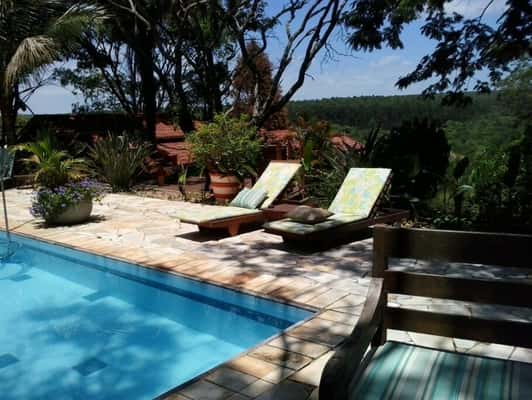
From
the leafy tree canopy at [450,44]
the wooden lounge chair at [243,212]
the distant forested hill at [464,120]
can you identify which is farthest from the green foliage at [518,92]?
the wooden lounge chair at [243,212]

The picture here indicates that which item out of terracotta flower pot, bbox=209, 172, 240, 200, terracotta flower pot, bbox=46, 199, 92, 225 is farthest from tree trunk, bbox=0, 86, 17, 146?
terracotta flower pot, bbox=209, 172, 240, 200

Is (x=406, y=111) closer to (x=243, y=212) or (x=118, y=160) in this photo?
(x=243, y=212)

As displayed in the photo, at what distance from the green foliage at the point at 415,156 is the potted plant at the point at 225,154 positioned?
232 centimetres

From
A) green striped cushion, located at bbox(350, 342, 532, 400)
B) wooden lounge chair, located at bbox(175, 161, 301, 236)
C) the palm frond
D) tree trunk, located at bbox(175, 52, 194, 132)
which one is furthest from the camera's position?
tree trunk, located at bbox(175, 52, 194, 132)

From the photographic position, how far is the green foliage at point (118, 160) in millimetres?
11562

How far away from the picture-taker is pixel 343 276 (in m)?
5.01

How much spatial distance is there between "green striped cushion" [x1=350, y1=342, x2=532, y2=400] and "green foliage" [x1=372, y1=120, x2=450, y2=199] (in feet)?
18.4

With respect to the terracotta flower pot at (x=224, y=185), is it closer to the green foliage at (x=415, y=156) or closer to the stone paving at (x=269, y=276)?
the stone paving at (x=269, y=276)

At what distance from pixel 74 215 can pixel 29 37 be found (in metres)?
6.64

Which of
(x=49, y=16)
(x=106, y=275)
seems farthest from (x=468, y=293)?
(x=49, y=16)

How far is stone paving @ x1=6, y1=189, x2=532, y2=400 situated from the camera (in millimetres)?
2982

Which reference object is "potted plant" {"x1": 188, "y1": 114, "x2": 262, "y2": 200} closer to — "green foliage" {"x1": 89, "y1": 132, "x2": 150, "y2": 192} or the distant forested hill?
the distant forested hill

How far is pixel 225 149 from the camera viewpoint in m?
8.99

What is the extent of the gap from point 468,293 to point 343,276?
9.46 feet
